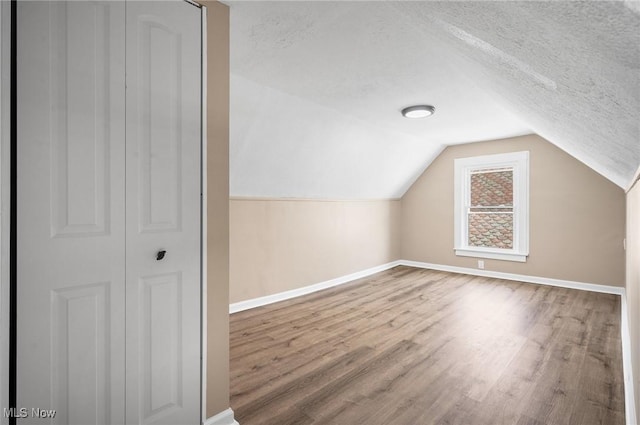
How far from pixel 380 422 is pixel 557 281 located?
426 cm

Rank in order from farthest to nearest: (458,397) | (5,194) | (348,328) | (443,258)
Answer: (443,258) → (348,328) → (458,397) → (5,194)

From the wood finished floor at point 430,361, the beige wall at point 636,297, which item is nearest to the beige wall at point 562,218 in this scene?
the wood finished floor at point 430,361

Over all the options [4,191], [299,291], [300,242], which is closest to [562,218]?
[300,242]

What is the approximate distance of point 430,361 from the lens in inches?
98.7

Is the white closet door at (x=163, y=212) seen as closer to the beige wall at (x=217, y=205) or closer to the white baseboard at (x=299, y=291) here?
the beige wall at (x=217, y=205)

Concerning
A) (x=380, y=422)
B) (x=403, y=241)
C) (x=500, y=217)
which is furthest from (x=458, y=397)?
(x=403, y=241)

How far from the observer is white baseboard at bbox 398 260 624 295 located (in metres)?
4.36

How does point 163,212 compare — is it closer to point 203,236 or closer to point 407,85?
point 203,236

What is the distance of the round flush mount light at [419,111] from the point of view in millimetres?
3431

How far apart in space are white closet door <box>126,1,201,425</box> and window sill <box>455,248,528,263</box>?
16.4ft

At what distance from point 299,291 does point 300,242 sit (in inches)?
25.7

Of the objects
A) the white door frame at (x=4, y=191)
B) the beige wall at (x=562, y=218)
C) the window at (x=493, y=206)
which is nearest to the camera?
the white door frame at (x=4, y=191)

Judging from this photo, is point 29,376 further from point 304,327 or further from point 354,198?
point 354,198

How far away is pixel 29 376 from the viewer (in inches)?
47.8
